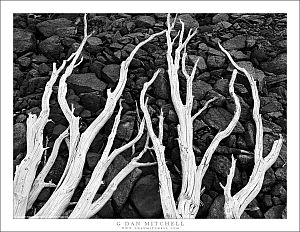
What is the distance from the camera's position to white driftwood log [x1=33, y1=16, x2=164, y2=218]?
248cm

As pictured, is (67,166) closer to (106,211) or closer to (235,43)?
(106,211)

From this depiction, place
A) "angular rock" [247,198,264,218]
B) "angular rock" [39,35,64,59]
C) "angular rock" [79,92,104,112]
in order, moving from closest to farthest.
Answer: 1. "angular rock" [247,198,264,218]
2. "angular rock" [79,92,104,112]
3. "angular rock" [39,35,64,59]

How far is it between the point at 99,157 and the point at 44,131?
47cm

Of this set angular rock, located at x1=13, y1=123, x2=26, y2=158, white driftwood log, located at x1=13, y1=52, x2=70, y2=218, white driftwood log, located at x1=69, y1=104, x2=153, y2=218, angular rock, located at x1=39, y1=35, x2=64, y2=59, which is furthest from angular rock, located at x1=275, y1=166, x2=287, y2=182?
angular rock, located at x1=39, y1=35, x2=64, y2=59

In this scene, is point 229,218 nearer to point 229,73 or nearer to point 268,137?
point 268,137

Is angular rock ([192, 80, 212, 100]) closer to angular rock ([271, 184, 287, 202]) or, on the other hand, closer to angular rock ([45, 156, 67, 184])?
angular rock ([271, 184, 287, 202])

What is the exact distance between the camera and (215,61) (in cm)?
305

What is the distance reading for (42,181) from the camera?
8.50 feet

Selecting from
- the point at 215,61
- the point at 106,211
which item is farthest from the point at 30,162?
the point at 215,61

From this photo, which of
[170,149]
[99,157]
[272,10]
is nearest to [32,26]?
[99,157]

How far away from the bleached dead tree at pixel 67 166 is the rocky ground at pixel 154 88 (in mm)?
78

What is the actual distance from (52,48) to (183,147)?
1.39 meters

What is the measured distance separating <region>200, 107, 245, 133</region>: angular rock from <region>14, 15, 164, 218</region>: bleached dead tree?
1.72 feet

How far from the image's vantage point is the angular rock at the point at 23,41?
3.04 metres
